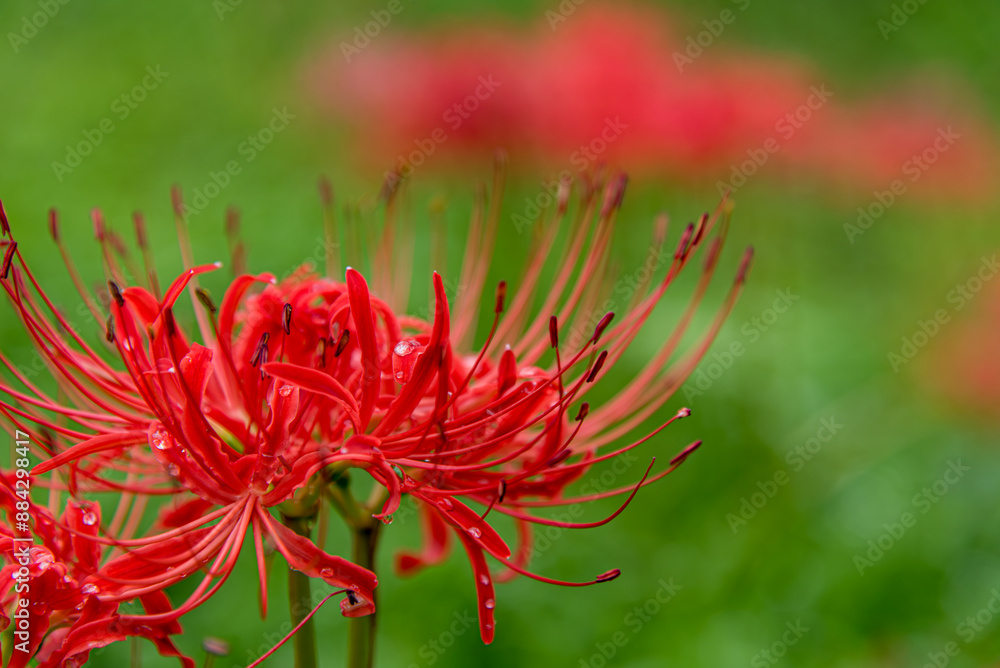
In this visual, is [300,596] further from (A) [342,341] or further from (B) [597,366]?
(B) [597,366]

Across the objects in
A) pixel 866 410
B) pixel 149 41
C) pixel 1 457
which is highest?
pixel 866 410

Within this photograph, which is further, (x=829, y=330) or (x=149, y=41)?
(x=149, y=41)

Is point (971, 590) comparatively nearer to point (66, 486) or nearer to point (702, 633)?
point (702, 633)

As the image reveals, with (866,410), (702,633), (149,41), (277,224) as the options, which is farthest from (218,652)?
(149,41)

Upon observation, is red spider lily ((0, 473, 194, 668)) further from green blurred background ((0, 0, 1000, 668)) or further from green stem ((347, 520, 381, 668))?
green blurred background ((0, 0, 1000, 668))

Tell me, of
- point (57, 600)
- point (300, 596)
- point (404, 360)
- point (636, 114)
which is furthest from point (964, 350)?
point (57, 600)

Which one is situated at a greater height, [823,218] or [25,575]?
[823,218]

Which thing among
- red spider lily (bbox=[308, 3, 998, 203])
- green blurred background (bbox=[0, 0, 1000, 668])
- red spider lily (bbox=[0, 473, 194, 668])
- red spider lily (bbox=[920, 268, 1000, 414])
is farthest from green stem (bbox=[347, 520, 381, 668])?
red spider lily (bbox=[920, 268, 1000, 414])
